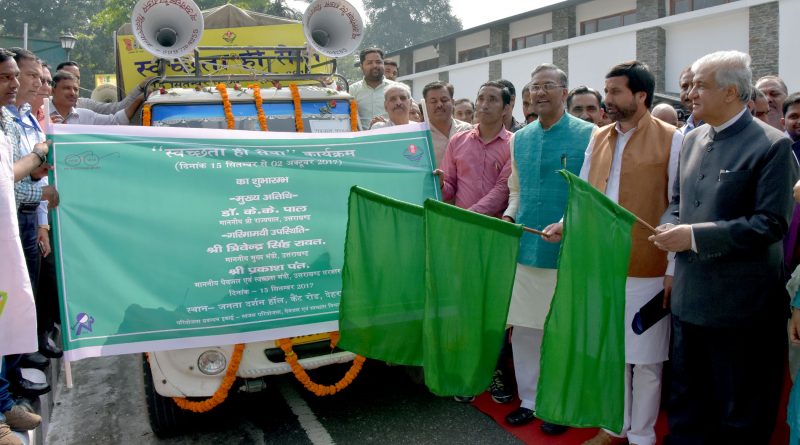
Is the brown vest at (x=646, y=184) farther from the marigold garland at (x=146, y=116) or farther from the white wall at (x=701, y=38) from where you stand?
the white wall at (x=701, y=38)

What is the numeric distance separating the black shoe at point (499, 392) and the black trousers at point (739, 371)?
154cm

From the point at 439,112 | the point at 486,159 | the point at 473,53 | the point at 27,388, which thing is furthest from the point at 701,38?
the point at 27,388

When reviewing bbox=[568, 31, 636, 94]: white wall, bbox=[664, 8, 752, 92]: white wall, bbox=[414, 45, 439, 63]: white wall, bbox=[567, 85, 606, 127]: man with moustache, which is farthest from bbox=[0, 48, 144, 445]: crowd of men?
bbox=[414, 45, 439, 63]: white wall

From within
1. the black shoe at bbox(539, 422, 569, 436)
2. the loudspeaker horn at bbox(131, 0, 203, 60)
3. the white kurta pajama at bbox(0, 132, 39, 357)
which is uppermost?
the loudspeaker horn at bbox(131, 0, 203, 60)

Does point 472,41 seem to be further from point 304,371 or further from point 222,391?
point 222,391

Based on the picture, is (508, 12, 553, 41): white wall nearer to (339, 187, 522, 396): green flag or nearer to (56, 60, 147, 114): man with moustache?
(56, 60, 147, 114): man with moustache

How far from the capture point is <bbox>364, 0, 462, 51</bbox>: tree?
196ft

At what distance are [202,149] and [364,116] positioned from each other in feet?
9.87

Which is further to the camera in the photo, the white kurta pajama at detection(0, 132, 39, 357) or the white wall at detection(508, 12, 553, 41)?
the white wall at detection(508, 12, 553, 41)

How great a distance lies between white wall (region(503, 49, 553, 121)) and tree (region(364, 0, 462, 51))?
1324 inches

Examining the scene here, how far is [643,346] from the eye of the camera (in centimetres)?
366

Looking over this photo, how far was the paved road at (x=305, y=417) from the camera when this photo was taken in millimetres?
4207

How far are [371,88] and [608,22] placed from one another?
20.3 meters

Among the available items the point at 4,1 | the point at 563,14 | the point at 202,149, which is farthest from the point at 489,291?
the point at 4,1
